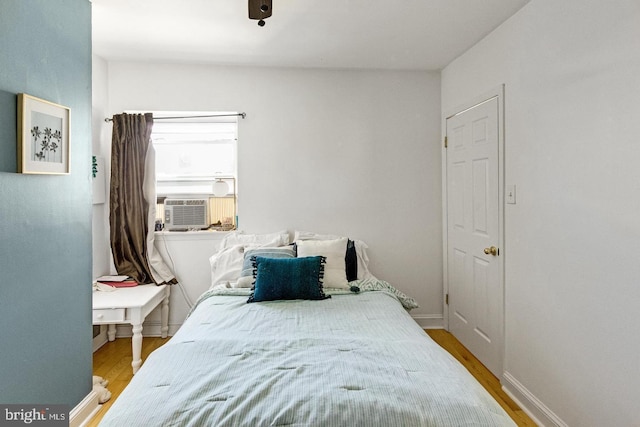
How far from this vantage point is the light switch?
8.61 ft

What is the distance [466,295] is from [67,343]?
2912 mm

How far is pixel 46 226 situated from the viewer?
2006mm

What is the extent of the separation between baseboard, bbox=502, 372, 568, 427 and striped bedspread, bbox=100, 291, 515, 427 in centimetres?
89

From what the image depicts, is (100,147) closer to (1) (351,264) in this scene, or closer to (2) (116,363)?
(2) (116,363)

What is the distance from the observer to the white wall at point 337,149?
11.9 feet

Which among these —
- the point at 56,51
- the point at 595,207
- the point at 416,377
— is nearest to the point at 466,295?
the point at 595,207

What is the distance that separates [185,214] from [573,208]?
A: 3049 millimetres

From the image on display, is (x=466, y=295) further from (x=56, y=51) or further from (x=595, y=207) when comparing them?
(x=56, y=51)

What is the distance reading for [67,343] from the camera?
219 cm

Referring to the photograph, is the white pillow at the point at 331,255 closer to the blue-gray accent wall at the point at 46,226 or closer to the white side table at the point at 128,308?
the white side table at the point at 128,308

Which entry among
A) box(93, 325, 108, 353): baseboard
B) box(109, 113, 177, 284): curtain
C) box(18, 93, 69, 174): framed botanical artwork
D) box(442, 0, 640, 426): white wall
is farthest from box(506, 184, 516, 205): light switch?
box(93, 325, 108, 353): baseboard

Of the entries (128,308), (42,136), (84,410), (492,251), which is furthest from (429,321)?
(42,136)

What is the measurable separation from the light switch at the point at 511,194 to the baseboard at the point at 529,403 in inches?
46.3

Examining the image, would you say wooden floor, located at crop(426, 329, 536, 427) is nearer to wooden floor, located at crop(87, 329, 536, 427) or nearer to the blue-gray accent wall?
wooden floor, located at crop(87, 329, 536, 427)
